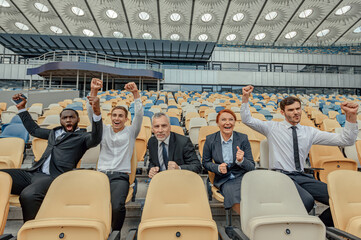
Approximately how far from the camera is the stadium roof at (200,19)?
18.7 m

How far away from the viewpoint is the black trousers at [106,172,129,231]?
1940 millimetres

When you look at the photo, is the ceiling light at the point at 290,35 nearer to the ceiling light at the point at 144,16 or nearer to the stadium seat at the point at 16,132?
the ceiling light at the point at 144,16

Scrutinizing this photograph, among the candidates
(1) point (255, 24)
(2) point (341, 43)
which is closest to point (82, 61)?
(1) point (255, 24)

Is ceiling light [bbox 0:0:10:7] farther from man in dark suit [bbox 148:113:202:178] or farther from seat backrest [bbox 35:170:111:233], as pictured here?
seat backrest [bbox 35:170:111:233]

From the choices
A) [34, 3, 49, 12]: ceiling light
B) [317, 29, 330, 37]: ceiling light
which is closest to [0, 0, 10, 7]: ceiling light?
[34, 3, 49, 12]: ceiling light

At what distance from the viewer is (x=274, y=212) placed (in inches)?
69.9

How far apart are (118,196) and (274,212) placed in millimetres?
1439

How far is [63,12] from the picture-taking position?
19172mm

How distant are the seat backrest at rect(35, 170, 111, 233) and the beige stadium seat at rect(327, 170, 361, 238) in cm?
189

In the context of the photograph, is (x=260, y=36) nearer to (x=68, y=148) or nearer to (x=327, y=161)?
(x=327, y=161)

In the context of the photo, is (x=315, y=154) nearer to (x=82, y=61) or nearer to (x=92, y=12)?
(x=82, y=61)

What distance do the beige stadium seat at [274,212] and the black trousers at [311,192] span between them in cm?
27

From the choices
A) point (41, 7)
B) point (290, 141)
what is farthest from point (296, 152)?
point (41, 7)

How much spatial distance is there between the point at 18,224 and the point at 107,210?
1.44 meters
